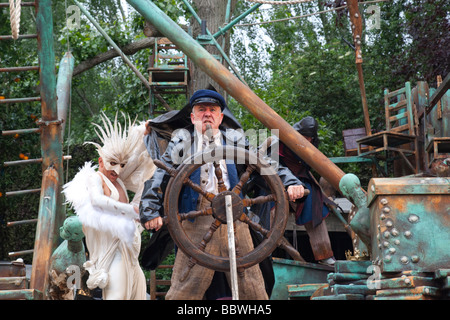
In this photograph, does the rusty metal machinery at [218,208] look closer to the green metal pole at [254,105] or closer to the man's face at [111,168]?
→ the man's face at [111,168]

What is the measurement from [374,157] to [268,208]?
4.50 metres

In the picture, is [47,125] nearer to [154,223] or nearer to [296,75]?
[154,223]

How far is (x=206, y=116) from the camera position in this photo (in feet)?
17.0

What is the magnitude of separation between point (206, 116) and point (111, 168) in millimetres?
1005

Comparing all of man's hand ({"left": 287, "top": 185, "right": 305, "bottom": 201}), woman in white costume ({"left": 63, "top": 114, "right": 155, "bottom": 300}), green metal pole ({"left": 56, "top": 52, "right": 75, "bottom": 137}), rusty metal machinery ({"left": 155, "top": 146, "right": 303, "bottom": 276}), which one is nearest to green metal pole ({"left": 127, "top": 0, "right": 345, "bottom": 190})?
woman in white costume ({"left": 63, "top": 114, "right": 155, "bottom": 300})

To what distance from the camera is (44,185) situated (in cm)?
658

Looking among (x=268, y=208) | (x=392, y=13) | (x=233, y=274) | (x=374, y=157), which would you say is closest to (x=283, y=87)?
(x=392, y=13)

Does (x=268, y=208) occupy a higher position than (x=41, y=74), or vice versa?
(x=41, y=74)

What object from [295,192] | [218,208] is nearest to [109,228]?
[218,208]

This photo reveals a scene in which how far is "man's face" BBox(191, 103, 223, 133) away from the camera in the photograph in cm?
519

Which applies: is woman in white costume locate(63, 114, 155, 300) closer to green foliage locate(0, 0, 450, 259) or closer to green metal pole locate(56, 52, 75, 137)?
green metal pole locate(56, 52, 75, 137)

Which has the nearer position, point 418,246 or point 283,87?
point 418,246
